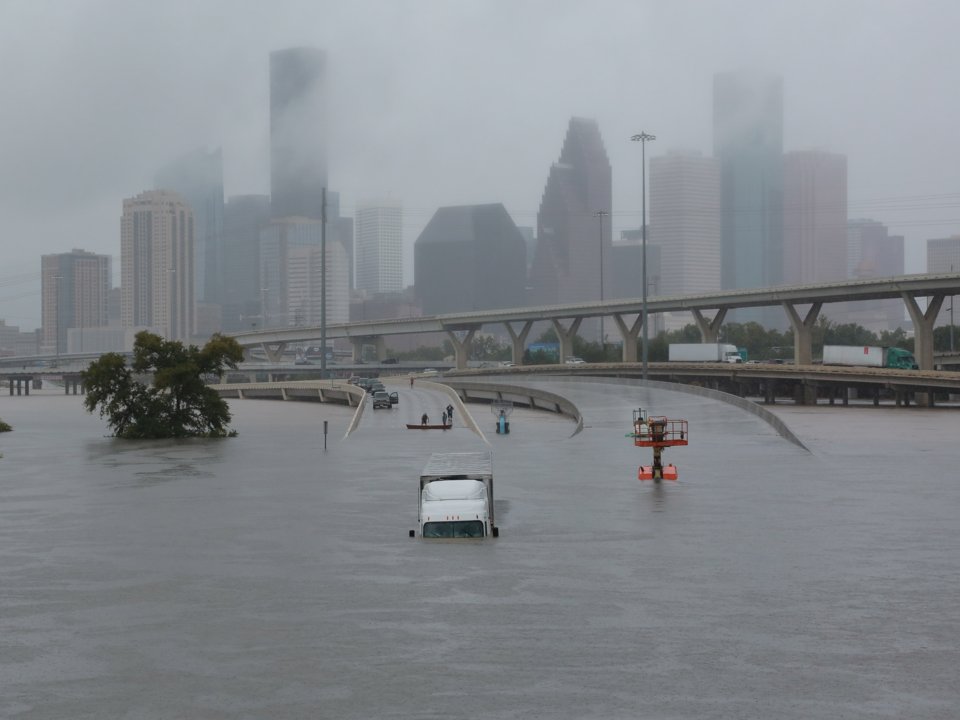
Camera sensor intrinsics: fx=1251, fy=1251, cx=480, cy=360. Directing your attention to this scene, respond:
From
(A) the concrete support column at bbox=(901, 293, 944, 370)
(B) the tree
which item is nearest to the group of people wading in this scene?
(B) the tree

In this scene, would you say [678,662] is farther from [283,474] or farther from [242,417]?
[242,417]

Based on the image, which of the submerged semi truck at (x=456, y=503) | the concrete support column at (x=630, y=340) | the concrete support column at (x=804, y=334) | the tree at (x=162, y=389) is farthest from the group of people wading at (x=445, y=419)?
the concrete support column at (x=630, y=340)

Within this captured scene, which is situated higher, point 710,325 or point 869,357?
point 710,325

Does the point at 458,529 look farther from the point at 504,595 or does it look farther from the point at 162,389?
the point at 162,389

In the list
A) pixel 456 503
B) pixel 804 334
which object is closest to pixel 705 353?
pixel 804 334

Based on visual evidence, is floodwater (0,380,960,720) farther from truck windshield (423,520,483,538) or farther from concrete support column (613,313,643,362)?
concrete support column (613,313,643,362)

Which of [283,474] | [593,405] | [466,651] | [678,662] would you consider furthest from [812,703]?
[593,405]

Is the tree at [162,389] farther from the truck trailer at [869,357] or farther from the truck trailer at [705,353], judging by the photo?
the truck trailer at [705,353]
